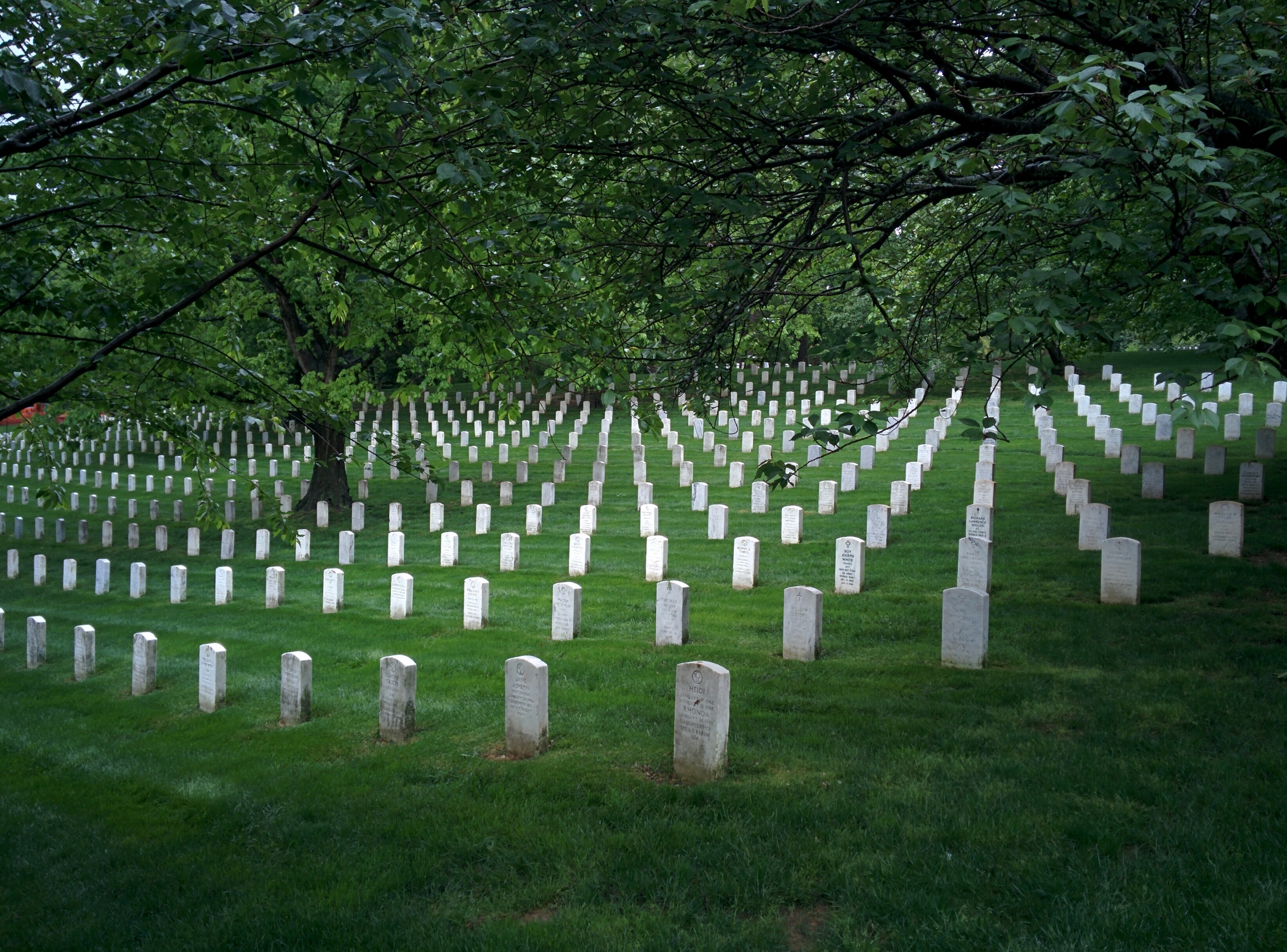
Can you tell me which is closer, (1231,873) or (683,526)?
(1231,873)

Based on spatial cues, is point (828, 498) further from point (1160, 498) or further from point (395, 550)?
point (395, 550)

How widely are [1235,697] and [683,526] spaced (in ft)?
36.8

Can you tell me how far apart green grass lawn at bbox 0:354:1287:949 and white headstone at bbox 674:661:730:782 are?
168 millimetres

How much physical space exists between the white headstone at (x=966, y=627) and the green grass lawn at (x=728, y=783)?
0.87ft

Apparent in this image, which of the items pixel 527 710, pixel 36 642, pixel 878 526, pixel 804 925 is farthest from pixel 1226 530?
pixel 36 642

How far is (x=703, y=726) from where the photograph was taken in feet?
21.9

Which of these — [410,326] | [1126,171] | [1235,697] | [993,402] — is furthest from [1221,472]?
[410,326]

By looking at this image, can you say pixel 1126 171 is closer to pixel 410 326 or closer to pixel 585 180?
pixel 585 180

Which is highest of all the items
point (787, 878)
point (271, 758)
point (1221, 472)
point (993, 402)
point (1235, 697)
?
point (993, 402)

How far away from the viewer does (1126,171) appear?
5.57 meters

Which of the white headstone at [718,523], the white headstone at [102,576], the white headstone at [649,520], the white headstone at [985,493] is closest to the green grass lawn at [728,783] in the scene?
the white headstone at [985,493]

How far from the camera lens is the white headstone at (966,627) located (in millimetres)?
8914

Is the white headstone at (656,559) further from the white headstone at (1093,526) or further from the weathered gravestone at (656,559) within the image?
the white headstone at (1093,526)

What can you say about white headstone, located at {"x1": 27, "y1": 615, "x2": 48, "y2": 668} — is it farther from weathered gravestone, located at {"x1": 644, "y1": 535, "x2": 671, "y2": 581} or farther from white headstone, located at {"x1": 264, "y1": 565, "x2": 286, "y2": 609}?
weathered gravestone, located at {"x1": 644, "y1": 535, "x2": 671, "y2": 581}
